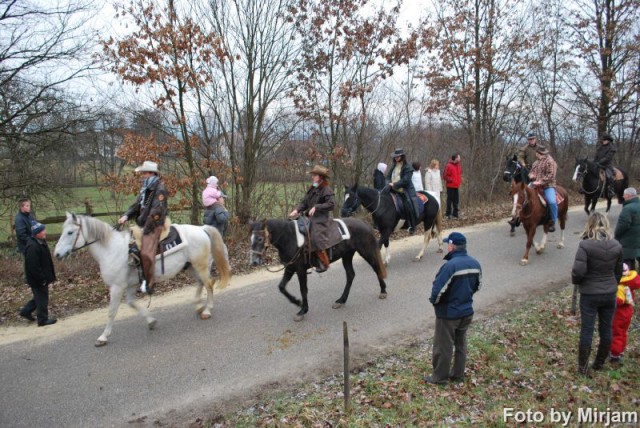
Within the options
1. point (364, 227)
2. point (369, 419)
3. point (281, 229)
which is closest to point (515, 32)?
point (364, 227)

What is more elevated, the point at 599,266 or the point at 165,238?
the point at 165,238

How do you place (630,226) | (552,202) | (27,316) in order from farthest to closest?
(552,202)
(630,226)
(27,316)

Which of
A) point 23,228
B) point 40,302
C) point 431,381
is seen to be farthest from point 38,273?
point 431,381

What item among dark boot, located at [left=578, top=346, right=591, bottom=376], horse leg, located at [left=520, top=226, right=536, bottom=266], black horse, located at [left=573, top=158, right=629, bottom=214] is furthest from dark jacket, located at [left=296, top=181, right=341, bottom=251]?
black horse, located at [left=573, top=158, right=629, bottom=214]

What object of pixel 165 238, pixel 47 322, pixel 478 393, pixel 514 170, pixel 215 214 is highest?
pixel 514 170

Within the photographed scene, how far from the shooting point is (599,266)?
483cm

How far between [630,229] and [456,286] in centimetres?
463

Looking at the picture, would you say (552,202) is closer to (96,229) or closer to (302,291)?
(302,291)

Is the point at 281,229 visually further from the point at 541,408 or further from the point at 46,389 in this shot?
the point at 541,408

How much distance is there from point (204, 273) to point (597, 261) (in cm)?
584

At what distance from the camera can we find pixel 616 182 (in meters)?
14.9

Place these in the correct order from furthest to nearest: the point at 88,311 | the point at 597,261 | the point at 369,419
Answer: the point at 88,311, the point at 597,261, the point at 369,419

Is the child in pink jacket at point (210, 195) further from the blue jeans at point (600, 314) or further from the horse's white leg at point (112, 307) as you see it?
the blue jeans at point (600, 314)

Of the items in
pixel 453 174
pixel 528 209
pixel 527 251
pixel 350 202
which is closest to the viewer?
pixel 350 202
